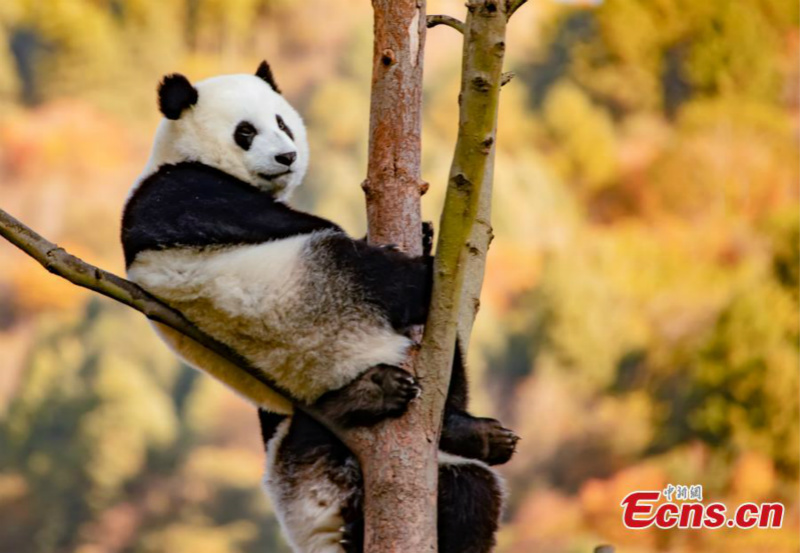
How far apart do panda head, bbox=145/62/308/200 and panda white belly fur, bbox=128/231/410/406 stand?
1.62ft

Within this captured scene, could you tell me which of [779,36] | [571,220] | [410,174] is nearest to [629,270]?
[571,220]

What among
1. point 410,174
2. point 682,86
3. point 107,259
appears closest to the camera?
point 410,174

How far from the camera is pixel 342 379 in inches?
113

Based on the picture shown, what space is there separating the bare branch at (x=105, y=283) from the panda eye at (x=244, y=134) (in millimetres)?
767

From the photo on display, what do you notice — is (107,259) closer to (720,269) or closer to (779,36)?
(720,269)

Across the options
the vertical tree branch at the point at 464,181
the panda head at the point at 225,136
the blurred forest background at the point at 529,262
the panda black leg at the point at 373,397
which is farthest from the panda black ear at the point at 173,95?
the blurred forest background at the point at 529,262

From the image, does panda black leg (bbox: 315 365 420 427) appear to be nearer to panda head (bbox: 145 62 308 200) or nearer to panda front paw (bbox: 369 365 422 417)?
panda front paw (bbox: 369 365 422 417)

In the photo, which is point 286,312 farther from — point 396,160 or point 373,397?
point 396,160

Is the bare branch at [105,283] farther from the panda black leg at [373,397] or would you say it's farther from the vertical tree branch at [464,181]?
the vertical tree branch at [464,181]

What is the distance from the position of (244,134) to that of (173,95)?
0.27 m

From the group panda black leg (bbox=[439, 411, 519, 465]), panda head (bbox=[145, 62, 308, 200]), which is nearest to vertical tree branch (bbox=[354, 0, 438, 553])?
panda black leg (bbox=[439, 411, 519, 465])

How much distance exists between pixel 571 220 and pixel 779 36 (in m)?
3.81

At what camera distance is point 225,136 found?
3.42 m

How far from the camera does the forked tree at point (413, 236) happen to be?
2332 mm
